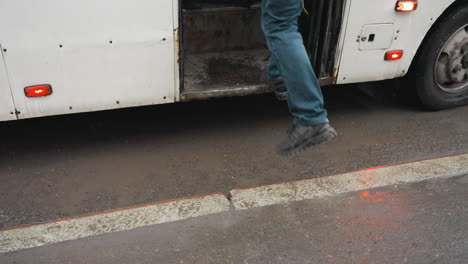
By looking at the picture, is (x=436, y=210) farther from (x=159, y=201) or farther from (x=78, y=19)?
(x=78, y=19)

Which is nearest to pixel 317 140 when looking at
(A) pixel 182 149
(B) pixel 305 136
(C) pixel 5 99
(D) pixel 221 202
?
(B) pixel 305 136

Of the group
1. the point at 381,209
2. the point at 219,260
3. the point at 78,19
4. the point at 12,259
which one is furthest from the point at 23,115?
the point at 381,209

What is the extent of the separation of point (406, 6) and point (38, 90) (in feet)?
9.21

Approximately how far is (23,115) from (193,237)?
1.42m

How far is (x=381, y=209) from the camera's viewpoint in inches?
126

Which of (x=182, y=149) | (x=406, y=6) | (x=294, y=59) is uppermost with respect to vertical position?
(x=406, y=6)

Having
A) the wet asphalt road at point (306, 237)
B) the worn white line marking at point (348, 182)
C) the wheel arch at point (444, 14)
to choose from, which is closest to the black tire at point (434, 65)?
the wheel arch at point (444, 14)

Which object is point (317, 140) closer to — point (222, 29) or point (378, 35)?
point (378, 35)

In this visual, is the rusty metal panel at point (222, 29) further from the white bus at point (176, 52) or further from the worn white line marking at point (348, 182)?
the worn white line marking at point (348, 182)

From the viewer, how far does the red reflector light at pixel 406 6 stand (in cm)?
381

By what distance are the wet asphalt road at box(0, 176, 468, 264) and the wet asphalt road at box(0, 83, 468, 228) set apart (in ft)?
1.24

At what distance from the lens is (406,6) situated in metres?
3.83

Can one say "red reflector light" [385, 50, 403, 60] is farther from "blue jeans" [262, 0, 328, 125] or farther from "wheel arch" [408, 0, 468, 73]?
"blue jeans" [262, 0, 328, 125]

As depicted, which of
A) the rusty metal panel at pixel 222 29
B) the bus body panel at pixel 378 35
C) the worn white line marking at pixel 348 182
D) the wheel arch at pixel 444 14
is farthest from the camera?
the rusty metal panel at pixel 222 29
